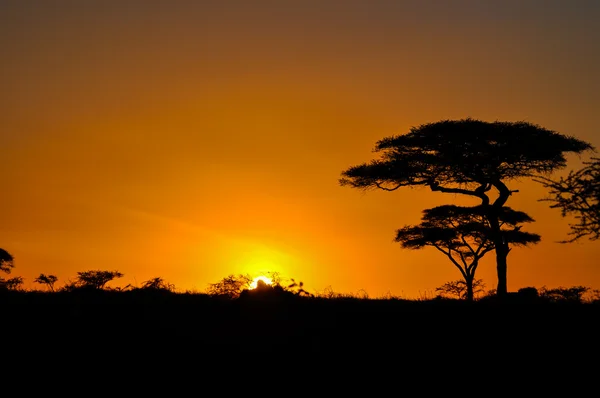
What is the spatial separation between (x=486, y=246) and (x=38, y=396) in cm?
4880

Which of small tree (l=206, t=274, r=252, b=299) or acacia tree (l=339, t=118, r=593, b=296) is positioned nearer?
small tree (l=206, t=274, r=252, b=299)

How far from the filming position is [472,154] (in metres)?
42.1

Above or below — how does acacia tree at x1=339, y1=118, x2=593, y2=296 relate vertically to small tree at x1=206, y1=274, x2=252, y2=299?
above

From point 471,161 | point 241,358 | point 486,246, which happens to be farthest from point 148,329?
point 486,246

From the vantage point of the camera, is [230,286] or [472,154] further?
[472,154]

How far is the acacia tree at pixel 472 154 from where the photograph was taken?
41.5 metres

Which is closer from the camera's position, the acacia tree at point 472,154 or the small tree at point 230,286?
the small tree at point 230,286

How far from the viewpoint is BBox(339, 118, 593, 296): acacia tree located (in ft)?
136

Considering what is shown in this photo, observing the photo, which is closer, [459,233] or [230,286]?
[230,286]

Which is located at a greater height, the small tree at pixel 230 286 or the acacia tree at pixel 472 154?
the acacia tree at pixel 472 154

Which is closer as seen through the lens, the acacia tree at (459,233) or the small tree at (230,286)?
the small tree at (230,286)

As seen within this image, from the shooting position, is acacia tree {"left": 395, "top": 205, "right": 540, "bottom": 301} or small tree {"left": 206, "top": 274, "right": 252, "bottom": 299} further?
acacia tree {"left": 395, "top": 205, "right": 540, "bottom": 301}

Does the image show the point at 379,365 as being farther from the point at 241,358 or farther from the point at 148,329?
the point at 148,329

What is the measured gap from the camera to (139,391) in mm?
15219
